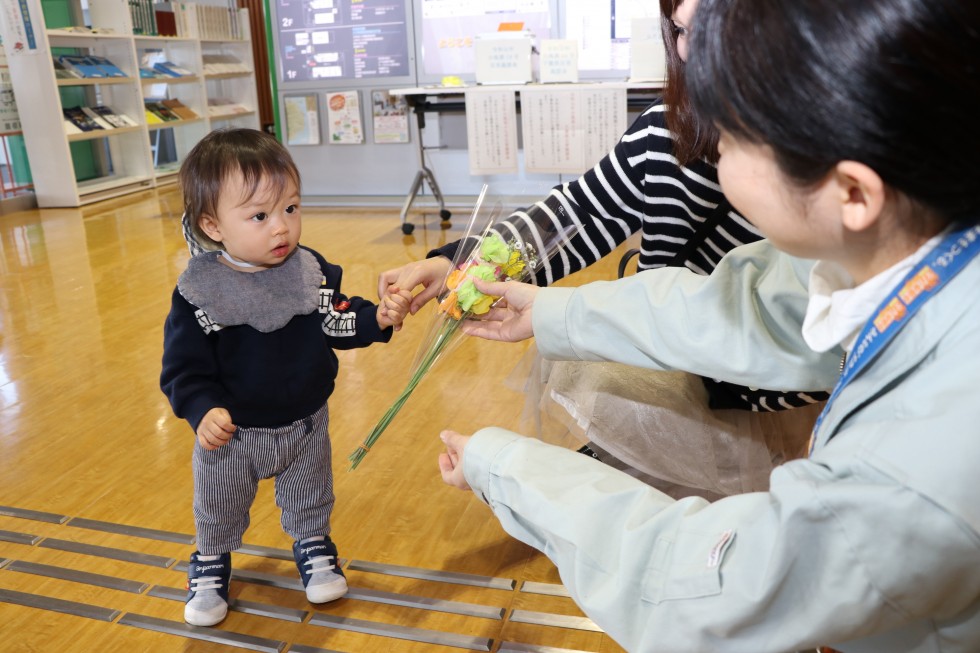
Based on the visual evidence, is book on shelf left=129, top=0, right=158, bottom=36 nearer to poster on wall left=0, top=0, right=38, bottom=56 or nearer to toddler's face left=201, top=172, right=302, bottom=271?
poster on wall left=0, top=0, right=38, bottom=56

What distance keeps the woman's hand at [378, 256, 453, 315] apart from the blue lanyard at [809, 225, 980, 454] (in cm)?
101

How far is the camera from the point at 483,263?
1.47 metres

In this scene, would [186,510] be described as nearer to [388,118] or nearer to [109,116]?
[388,118]

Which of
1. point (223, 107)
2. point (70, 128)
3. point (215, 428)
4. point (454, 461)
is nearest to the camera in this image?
point (454, 461)

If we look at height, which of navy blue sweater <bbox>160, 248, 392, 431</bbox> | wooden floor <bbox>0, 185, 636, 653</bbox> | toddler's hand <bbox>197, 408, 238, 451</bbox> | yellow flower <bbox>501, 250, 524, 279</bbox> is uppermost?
yellow flower <bbox>501, 250, 524, 279</bbox>

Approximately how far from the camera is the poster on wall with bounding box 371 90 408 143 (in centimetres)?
622

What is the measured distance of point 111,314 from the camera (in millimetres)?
3523

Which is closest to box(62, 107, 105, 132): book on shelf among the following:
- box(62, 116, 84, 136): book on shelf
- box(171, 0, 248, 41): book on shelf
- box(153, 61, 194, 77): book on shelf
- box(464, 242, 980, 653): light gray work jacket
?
box(62, 116, 84, 136): book on shelf

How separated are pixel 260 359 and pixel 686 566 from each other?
3.25 feet

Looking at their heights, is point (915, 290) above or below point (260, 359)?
above

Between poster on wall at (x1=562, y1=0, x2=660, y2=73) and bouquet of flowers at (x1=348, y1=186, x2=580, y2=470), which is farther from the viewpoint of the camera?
poster on wall at (x1=562, y1=0, x2=660, y2=73)

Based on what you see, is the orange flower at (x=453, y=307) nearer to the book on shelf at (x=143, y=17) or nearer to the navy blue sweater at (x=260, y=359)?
the navy blue sweater at (x=260, y=359)

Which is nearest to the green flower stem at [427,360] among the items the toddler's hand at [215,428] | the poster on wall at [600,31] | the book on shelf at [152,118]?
the toddler's hand at [215,428]

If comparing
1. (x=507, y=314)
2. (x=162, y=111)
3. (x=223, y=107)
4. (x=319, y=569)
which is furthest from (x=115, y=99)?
(x=507, y=314)
